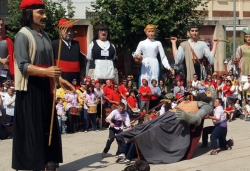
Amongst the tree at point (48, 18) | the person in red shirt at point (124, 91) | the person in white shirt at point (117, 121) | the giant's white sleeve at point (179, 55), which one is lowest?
the person in white shirt at point (117, 121)

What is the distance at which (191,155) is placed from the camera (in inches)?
371

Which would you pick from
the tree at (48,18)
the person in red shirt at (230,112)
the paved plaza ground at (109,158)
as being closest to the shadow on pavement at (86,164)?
the paved plaza ground at (109,158)

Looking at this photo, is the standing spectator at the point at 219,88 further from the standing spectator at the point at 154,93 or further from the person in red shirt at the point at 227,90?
the standing spectator at the point at 154,93

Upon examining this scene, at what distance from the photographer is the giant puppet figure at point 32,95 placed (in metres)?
7.25

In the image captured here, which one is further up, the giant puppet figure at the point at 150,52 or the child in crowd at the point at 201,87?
the giant puppet figure at the point at 150,52

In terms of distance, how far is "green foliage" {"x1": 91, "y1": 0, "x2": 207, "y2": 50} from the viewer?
1939 cm

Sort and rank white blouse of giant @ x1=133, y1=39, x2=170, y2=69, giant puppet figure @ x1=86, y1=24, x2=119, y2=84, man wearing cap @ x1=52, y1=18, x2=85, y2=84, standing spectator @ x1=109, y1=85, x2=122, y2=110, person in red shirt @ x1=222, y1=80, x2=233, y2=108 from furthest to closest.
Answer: person in red shirt @ x1=222, y1=80, x2=233, y2=108
standing spectator @ x1=109, y1=85, x2=122, y2=110
giant puppet figure @ x1=86, y1=24, x2=119, y2=84
white blouse of giant @ x1=133, y1=39, x2=170, y2=69
man wearing cap @ x1=52, y1=18, x2=85, y2=84

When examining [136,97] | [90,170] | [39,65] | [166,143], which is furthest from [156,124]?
[136,97]

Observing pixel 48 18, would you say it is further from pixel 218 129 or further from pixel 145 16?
pixel 218 129

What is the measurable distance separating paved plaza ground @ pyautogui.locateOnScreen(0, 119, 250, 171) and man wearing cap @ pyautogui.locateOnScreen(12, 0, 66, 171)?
1.14 m

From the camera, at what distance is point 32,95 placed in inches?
291

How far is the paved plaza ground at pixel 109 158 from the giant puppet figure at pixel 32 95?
3.75 ft

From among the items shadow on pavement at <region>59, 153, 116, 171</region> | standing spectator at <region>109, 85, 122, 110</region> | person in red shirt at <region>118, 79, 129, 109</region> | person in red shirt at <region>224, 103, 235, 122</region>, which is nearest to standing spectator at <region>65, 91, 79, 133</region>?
standing spectator at <region>109, 85, 122, 110</region>

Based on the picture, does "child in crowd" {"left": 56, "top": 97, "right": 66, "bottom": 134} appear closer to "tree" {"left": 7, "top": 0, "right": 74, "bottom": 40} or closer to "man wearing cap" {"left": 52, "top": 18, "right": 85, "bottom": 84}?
"man wearing cap" {"left": 52, "top": 18, "right": 85, "bottom": 84}
